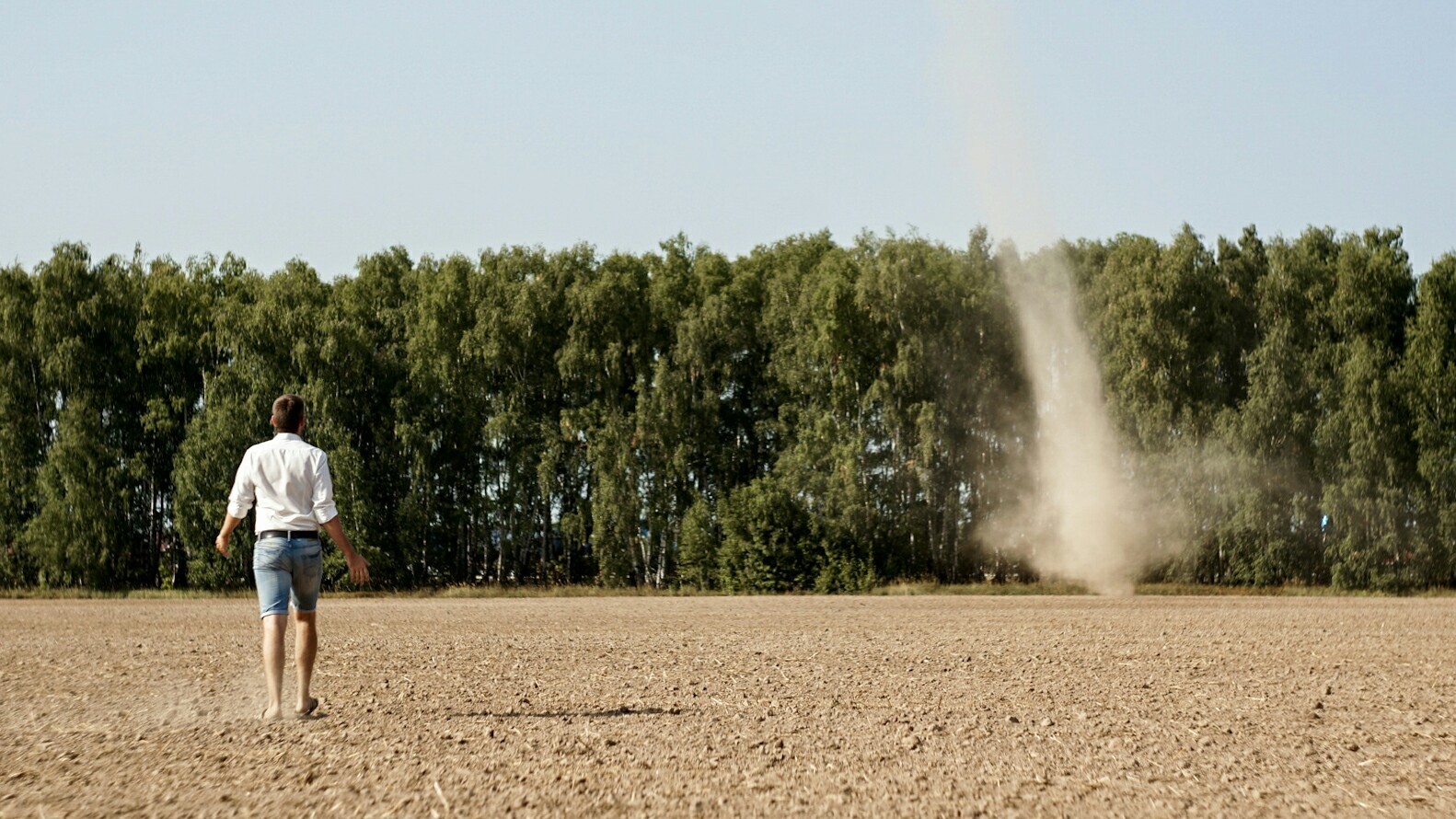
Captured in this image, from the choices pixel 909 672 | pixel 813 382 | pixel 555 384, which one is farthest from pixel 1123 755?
pixel 555 384

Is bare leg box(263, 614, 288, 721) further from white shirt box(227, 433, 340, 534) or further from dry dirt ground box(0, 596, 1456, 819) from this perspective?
white shirt box(227, 433, 340, 534)

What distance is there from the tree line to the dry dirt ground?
2897 centimetres

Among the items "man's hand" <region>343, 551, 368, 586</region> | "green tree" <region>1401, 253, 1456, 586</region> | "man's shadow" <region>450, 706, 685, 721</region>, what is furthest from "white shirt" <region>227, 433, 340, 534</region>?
"green tree" <region>1401, 253, 1456, 586</region>

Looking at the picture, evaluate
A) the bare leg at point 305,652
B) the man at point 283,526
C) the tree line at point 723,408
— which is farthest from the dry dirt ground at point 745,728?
the tree line at point 723,408

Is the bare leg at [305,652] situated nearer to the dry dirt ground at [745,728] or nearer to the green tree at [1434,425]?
the dry dirt ground at [745,728]

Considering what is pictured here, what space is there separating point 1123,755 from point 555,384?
46772 millimetres

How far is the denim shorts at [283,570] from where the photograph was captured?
984cm

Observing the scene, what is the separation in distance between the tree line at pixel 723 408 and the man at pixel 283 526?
125 ft

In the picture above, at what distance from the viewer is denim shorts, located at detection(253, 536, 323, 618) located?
9.84 meters

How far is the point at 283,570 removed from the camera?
32.4ft

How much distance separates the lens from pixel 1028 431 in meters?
51.0

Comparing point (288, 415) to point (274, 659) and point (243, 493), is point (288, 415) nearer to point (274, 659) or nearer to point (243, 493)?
point (243, 493)

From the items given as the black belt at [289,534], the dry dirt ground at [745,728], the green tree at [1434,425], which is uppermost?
the green tree at [1434,425]

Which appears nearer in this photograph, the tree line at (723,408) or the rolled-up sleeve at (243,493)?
the rolled-up sleeve at (243,493)
